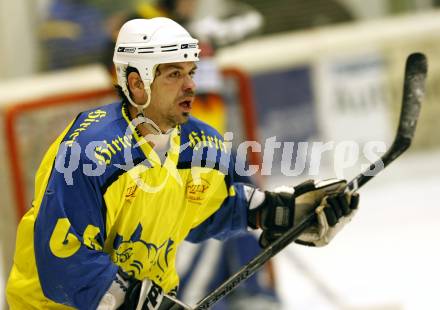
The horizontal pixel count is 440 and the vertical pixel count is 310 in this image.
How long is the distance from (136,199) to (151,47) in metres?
0.36

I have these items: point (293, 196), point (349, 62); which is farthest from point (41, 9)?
point (293, 196)

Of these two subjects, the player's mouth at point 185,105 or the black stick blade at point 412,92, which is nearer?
the player's mouth at point 185,105

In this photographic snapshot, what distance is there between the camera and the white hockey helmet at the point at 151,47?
8.27 feet

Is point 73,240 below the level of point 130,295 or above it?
above

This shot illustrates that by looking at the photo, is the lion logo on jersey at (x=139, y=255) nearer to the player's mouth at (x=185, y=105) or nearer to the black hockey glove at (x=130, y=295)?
the black hockey glove at (x=130, y=295)

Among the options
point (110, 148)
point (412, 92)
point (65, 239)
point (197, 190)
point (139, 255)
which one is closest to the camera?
point (65, 239)

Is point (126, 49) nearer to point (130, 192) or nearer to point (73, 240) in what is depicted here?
point (130, 192)

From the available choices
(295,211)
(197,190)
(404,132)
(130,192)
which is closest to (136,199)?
(130,192)

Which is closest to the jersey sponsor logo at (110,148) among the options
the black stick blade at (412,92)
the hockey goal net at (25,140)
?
the black stick blade at (412,92)

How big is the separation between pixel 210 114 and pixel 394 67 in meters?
1.90

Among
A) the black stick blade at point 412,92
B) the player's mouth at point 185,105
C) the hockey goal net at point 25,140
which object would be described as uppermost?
the player's mouth at point 185,105

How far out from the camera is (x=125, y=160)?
2488 millimetres

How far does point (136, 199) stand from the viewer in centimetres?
252

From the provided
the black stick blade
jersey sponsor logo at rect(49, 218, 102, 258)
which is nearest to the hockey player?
jersey sponsor logo at rect(49, 218, 102, 258)
